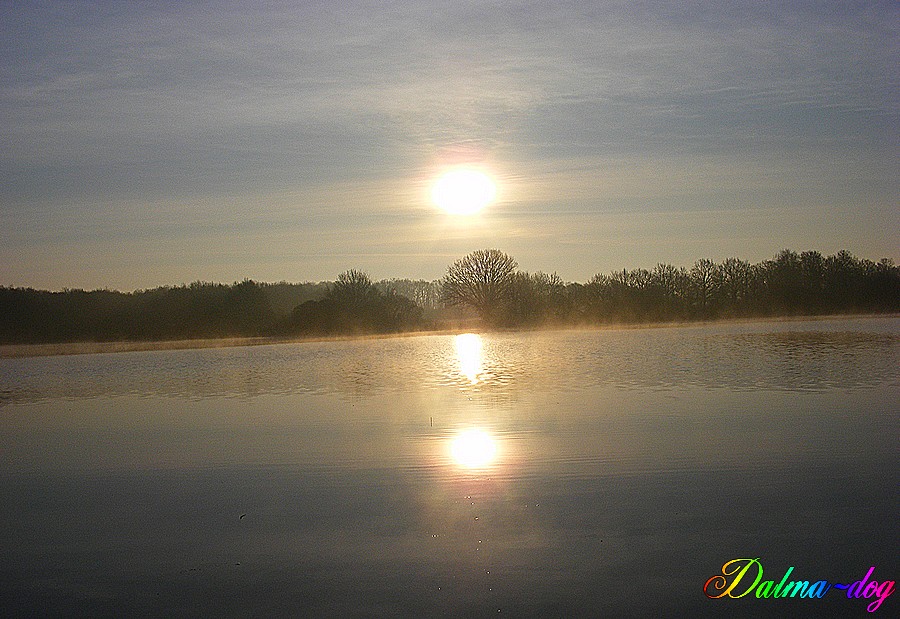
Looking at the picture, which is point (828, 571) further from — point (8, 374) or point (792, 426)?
point (8, 374)

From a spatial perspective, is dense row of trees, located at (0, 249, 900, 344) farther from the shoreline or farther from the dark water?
the dark water

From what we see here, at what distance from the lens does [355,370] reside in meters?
20.5

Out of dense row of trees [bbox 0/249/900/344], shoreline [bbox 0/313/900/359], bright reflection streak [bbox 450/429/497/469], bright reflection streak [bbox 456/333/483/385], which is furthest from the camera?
dense row of trees [bbox 0/249/900/344]

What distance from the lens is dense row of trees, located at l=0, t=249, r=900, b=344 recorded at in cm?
4291

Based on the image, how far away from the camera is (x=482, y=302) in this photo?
5097cm

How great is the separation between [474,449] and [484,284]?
42827mm

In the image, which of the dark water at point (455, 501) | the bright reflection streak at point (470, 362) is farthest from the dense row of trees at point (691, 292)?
the dark water at point (455, 501)

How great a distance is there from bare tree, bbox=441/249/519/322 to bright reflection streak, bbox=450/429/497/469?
4085 cm

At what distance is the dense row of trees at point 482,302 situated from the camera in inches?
1689

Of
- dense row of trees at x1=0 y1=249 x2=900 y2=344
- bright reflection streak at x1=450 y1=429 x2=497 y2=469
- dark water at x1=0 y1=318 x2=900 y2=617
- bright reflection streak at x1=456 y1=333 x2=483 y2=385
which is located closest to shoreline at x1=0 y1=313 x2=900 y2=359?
dense row of trees at x1=0 y1=249 x2=900 y2=344

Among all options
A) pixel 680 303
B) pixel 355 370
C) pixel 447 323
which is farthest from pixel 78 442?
pixel 680 303

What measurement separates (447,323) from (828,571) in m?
46.4

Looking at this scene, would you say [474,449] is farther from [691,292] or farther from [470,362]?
[691,292]

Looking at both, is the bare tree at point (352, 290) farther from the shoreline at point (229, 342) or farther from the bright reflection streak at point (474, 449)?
the bright reflection streak at point (474, 449)
